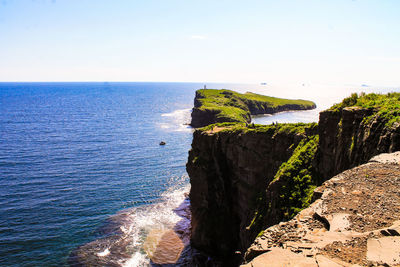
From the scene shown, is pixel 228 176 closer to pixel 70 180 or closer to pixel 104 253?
pixel 104 253

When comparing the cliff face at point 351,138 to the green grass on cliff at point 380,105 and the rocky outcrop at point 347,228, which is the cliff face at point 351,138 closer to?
the green grass on cliff at point 380,105

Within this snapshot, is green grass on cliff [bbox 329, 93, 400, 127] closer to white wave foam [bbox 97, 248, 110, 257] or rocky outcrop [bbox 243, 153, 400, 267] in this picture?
rocky outcrop [bbox 243, 153, 400, 267]

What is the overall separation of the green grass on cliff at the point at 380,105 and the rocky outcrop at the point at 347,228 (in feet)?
12.2

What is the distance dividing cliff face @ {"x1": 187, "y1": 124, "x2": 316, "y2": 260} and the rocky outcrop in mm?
19041

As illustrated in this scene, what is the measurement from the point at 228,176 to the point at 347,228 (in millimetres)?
32622

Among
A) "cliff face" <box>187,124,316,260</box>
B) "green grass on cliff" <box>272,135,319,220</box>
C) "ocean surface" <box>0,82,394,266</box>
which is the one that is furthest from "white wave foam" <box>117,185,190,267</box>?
"green grass on cliff" <box>272,135,319,220</box>

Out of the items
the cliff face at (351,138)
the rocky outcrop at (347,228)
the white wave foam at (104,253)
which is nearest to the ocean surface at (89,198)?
the white wave foam at (104,253)

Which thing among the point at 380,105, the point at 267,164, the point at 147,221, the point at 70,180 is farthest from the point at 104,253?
the point at 380,105

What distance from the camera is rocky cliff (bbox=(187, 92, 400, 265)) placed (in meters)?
23.3

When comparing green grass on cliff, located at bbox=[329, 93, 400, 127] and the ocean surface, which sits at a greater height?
green grass on cliff, located at bbox=[329, 93, 400, 127]

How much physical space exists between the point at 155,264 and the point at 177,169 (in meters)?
37.3

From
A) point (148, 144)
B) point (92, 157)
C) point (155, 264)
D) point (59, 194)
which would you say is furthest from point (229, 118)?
point (155, 264)

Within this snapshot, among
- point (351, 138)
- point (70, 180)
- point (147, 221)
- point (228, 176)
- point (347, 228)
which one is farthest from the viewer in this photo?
point (70, 180)

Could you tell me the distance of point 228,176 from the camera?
46.2 meters
